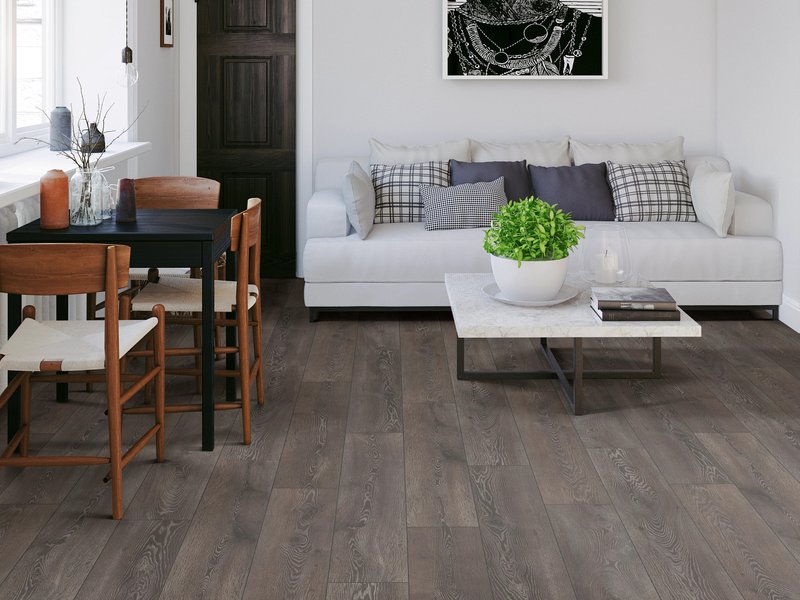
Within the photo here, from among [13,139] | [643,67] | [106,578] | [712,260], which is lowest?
[106,578]

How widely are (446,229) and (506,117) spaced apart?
53.4 inches

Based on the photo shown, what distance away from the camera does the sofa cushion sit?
5.55m

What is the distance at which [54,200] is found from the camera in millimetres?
3451

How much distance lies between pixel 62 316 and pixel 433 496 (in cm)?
173

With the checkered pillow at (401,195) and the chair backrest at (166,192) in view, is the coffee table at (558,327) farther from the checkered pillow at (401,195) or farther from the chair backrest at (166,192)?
the checkered pillow at (401,195)

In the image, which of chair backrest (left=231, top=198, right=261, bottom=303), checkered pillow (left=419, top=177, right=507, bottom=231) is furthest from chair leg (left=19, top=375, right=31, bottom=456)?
checkered pillow (left=419, top=177, right=507, bottom=231)

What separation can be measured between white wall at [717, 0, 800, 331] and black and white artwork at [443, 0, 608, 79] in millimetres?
816

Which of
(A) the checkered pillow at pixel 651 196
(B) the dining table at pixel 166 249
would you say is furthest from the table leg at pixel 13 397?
(A) the checkered pillow at pixel 651 196

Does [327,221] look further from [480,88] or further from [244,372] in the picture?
[244,372]

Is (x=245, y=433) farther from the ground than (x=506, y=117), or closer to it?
closer to it

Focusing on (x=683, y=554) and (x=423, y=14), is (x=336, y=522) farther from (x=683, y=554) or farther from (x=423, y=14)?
(x=423, y=14)

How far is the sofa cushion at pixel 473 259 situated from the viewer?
555 cm

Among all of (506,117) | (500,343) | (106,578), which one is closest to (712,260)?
(500,343)

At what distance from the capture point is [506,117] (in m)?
6.74
